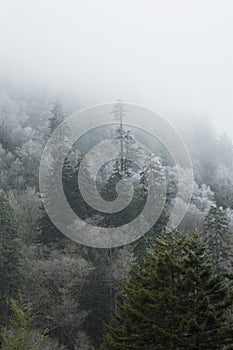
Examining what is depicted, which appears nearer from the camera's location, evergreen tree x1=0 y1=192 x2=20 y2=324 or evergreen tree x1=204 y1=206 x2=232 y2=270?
evergreen tree x1=0 y1=192 x2=20 y2=324

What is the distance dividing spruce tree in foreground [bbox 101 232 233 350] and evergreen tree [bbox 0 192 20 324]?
15.7m

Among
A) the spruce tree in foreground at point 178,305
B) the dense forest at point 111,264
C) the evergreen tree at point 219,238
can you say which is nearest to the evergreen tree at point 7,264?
the dense forest at point 111,264

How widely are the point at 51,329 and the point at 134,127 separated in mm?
42286

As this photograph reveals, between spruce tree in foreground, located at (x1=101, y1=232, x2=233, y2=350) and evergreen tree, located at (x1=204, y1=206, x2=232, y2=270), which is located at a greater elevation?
evergreen tree, located at (x1=204, y1=206, x2=232, y2=270)

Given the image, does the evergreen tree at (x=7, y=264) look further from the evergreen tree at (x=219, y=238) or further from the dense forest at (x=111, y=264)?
the evergreen tree at (x=219, y=238)

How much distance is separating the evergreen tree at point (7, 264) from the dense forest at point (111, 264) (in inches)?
2.6

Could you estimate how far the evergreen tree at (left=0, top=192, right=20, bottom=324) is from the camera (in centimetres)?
2944

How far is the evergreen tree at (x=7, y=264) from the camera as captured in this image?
96.6 feet

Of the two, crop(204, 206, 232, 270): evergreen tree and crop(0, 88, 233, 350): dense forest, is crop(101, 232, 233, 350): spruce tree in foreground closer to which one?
crop(0, 88, 233, 350): dense forest

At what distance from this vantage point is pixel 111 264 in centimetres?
3158

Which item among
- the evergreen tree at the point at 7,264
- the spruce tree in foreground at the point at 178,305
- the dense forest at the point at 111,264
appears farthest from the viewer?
the evergreen tree at the point at 7,264

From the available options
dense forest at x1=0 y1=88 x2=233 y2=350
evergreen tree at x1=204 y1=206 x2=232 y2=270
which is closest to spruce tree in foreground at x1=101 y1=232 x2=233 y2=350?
dense forest at x1=0 y1=88 x2=233 y2=350

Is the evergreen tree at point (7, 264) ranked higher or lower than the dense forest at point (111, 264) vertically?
lower

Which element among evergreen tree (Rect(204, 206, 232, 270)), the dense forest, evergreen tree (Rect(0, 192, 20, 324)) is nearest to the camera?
the dense forest
